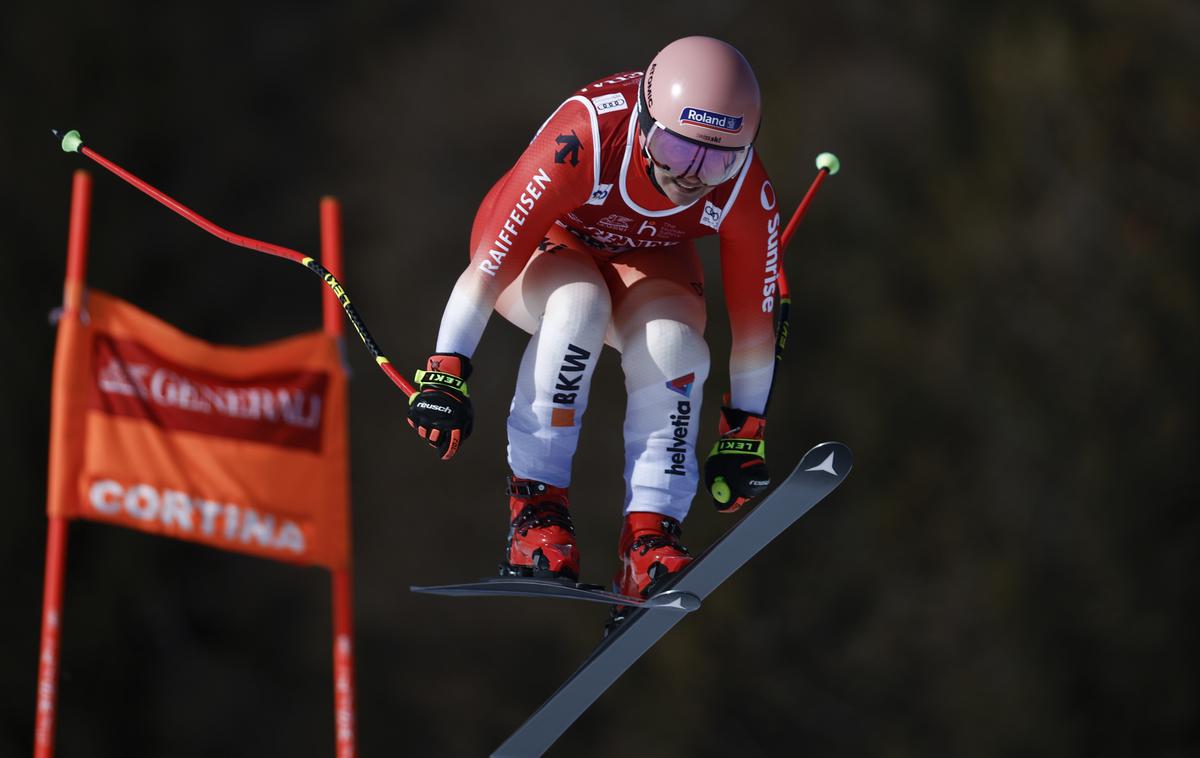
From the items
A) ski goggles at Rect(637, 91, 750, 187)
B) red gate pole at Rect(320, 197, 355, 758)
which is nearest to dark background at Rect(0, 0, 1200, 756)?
red gate pole at Rect(320, 197, 355, 758)

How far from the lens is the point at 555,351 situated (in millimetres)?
3291

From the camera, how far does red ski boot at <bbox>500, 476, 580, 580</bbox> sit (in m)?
3.38

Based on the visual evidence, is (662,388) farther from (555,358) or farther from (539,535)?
(539,535)

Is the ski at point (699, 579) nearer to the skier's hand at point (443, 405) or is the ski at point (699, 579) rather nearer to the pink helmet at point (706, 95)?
the skier's hand at point (443, 405)

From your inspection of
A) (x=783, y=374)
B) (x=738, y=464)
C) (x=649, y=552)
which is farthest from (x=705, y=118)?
(x=783, y=374)

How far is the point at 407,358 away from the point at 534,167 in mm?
5737

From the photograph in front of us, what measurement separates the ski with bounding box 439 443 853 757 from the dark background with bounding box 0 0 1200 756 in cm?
498

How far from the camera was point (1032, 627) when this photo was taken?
899 centimetres

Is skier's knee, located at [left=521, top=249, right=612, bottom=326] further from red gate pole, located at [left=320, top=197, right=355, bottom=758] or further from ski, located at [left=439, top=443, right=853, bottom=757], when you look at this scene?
red gate pole, located at [left=320, top=197, right=355, bottom=758]

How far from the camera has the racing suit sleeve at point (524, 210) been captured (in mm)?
3195

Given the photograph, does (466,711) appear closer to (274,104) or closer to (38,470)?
(38,470)

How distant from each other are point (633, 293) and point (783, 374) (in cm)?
566

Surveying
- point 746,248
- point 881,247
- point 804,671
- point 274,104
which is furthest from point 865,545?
point 746,248

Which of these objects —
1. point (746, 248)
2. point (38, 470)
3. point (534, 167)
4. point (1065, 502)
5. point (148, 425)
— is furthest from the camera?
point (1065, 502)
